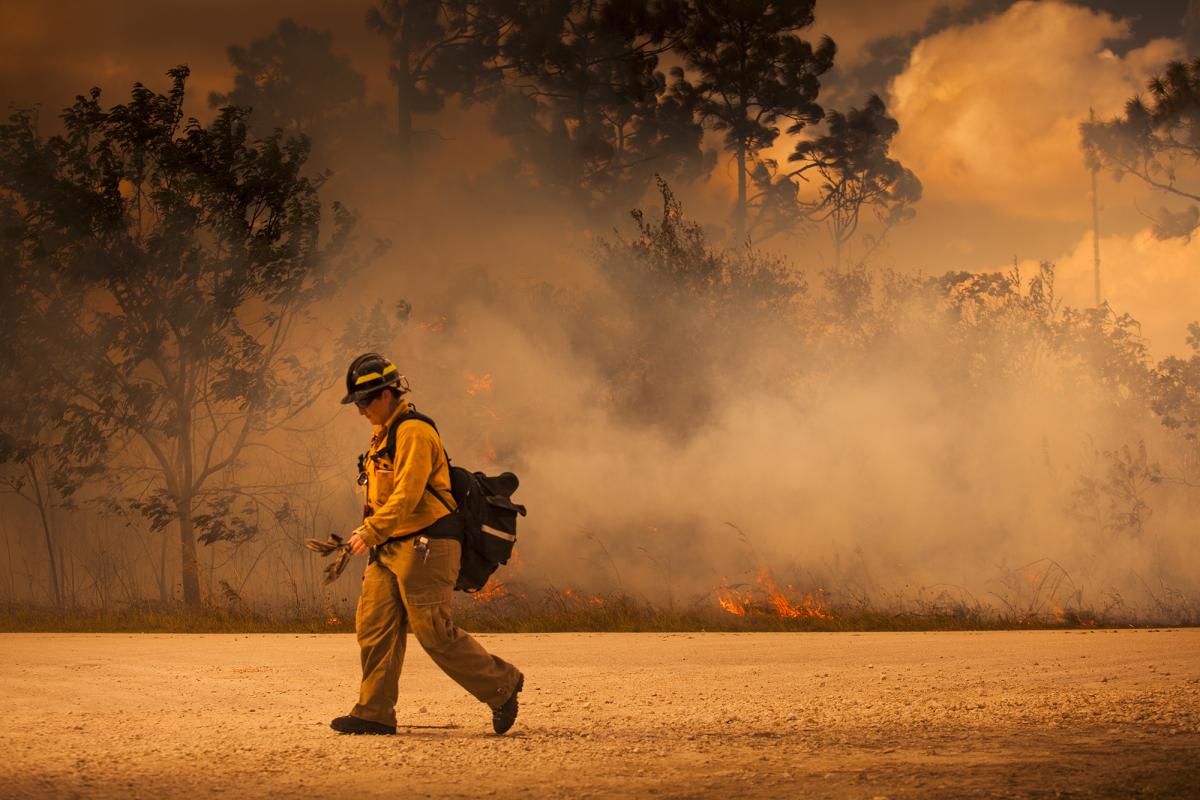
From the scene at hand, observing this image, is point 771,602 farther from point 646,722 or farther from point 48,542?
point 48,542

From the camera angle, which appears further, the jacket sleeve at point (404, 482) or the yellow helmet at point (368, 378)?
the yellow helmet at point (368, 378)

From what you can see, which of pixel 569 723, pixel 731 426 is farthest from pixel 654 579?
pixel 569 723

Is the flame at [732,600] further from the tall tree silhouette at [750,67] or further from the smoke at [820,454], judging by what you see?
the tall tree silhouette at [750,67]

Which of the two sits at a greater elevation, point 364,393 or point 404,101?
point 404,101

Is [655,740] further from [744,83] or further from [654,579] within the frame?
[744,83]

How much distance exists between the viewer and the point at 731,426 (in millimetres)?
18734

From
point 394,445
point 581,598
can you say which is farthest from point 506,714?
point 581,598

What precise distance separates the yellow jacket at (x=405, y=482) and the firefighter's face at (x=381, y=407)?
4cm

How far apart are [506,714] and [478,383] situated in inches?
531

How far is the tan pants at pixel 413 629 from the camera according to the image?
6.96 meters

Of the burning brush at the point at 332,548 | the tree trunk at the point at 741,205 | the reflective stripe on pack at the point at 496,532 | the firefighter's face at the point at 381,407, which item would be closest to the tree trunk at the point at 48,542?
the burning brush at the point at 332,548

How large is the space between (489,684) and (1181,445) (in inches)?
615

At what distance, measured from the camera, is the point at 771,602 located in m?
16.0

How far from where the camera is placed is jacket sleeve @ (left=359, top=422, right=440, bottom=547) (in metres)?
6.89
